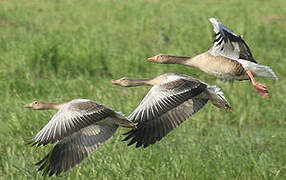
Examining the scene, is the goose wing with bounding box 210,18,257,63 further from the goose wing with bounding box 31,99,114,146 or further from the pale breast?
the goose wing with bounding box 31,99,114,146

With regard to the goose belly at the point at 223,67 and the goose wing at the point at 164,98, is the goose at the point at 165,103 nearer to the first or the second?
the goose wing at the point at 164,98

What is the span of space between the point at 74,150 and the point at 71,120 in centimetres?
73

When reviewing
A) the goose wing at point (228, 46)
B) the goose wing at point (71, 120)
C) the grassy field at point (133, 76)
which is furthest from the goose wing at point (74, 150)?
the goose wing at point (228, 46)

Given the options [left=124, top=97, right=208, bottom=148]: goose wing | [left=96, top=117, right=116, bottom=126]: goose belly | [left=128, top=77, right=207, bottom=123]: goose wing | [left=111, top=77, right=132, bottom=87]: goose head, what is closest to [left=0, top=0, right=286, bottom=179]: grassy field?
[left=124, top=97, right=208, bottom=148]: goose wing

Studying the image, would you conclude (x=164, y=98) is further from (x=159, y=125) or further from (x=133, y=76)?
(x=133, y=76)

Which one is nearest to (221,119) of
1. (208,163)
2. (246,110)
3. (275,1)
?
(246,110)

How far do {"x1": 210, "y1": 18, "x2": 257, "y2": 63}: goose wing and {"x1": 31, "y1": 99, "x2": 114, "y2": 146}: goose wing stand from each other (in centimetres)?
105

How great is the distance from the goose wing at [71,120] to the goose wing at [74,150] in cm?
54

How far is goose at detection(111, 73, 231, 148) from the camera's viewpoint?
4.12 metres

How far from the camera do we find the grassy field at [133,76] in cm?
546

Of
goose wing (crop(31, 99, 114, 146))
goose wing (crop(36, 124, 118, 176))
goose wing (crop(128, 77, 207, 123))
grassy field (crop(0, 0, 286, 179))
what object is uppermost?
goose wing (crop(128, 77, 207, 123))

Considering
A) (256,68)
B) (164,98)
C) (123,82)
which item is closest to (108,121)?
(164,98)

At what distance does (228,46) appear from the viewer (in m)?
4.84

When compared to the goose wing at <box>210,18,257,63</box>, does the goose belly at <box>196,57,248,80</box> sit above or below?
below
